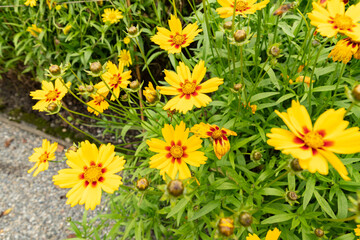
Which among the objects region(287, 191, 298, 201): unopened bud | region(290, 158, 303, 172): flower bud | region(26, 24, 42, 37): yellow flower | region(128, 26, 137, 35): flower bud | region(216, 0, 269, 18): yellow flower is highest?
region(216, 0, 269, 18): yellow flower

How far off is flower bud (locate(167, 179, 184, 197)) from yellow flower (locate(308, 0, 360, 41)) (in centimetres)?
66

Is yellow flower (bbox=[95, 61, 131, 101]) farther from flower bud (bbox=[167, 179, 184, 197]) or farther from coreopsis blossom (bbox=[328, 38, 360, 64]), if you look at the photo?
coreopsis blossom (bbox=[328, 38, 360, 64])

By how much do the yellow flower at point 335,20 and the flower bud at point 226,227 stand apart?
655 mm

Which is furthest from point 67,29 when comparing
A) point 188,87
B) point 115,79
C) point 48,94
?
point 188,87

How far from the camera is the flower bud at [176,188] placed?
83cm

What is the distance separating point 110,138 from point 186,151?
1.60 m

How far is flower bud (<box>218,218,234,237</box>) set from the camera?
0.79 meters

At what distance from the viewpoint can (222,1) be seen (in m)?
1.06

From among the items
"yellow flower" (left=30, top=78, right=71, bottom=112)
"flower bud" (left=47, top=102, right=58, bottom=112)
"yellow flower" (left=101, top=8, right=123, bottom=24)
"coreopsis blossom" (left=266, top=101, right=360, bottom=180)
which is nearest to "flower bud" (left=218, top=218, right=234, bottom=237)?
"coreopsis blossom" (left=266, top=101, right=360, bottom=180)

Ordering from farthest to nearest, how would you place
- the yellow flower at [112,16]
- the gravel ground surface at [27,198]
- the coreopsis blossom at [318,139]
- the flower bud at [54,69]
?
the gravel ground surface at [27,198]
the yellow flower at [112,16]
the flower bud at [54,69]
the coreopsis blossom at [318,139]

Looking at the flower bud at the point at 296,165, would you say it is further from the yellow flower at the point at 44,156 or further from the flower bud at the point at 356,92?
the yellow flower at the point at 44,156

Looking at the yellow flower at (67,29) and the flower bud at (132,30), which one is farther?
the yellow flower at (67,29)

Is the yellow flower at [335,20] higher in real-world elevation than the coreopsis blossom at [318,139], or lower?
higher

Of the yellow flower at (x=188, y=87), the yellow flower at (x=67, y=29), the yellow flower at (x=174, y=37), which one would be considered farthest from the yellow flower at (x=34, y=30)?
the yellow flower at (x=188, y=87)
